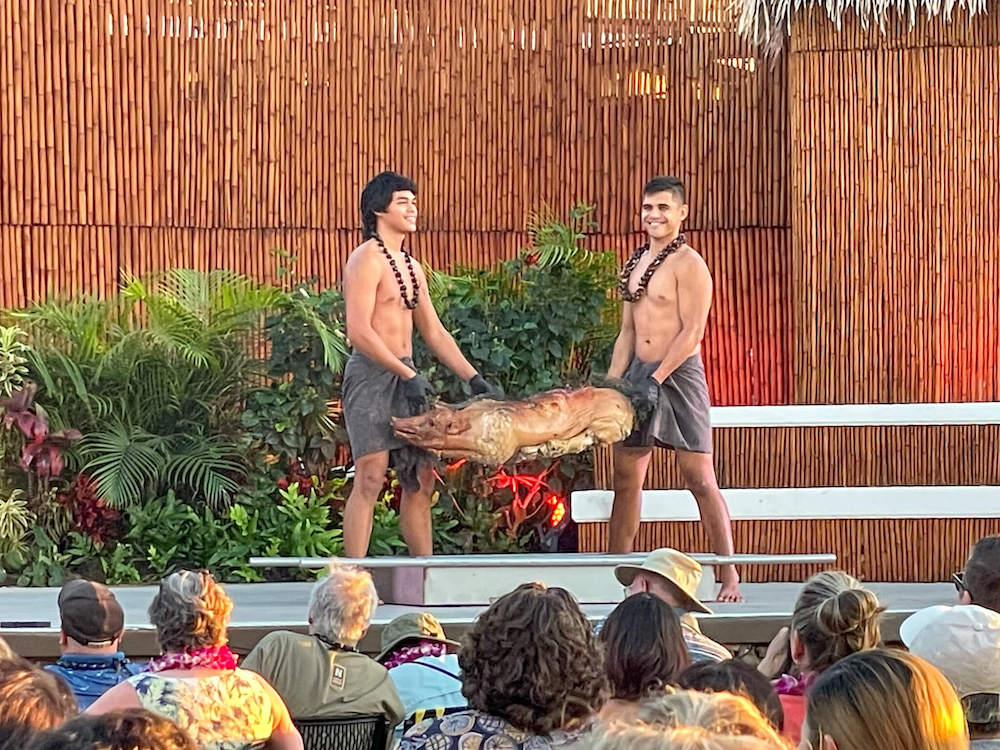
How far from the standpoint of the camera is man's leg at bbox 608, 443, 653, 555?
277 inches

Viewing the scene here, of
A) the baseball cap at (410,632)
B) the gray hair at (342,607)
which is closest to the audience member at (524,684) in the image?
the gray hair at (342,607)

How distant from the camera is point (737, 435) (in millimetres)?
7871

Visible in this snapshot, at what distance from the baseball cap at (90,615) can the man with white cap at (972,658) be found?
1.99 meters

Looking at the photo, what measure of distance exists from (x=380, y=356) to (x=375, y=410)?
0.76 feet

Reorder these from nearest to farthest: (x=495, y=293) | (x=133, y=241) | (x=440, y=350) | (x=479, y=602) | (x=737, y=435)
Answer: (x=479, y=602)
(x=440, y=350)
(x=737, y=435)
(x=495, y=293)
(x=133, y=241)

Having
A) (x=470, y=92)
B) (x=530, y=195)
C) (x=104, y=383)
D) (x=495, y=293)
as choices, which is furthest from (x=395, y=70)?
(x=104, y=383)

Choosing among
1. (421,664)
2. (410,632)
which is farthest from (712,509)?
(421,664)

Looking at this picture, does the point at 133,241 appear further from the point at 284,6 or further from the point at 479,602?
the point at 479,602

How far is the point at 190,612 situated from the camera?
3.73 meters

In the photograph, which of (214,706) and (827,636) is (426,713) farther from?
(827,636)

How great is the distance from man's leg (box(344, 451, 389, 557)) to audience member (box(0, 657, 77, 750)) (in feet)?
13.7

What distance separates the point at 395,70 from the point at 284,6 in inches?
28.8

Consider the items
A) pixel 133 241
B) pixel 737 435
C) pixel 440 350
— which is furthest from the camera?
pixel 133 241

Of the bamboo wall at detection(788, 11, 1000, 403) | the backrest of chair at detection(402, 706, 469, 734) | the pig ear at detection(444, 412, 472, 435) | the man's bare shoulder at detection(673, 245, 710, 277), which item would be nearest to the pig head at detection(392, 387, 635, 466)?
the pig ear at detection(444, 412, 472, 435)
